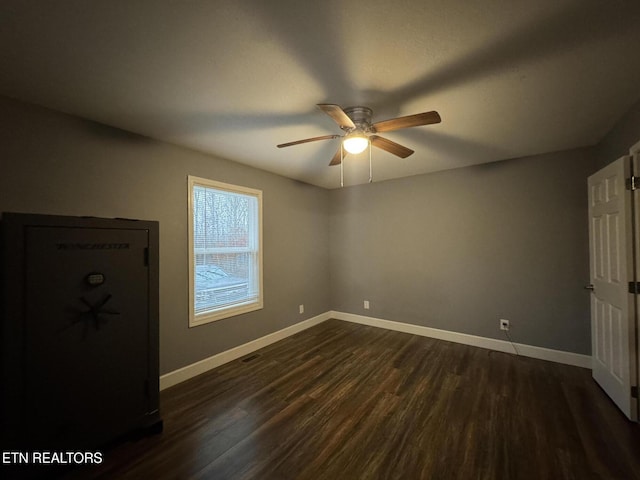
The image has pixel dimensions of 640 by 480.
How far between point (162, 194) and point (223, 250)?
890mm

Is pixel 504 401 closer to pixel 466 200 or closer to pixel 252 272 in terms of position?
pixel 466 200

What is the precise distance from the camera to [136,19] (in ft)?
3.73

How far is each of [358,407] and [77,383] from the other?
1.94 meters

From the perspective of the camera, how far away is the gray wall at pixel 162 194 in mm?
1784

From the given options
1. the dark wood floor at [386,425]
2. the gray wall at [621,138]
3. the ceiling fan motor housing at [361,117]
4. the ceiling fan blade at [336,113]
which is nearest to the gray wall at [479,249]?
the gray wall at [621,138]

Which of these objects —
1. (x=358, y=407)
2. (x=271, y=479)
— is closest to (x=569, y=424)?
(x=358, y=407)

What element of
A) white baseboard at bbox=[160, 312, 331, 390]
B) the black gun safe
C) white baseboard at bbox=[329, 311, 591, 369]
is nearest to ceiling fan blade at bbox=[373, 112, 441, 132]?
the black gun safe

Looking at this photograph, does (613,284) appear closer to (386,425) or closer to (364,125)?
(386,425)

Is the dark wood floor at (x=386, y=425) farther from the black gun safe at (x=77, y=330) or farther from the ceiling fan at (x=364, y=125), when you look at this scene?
the ceiling fan at (x=364, y=125)

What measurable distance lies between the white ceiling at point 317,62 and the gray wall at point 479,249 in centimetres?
88

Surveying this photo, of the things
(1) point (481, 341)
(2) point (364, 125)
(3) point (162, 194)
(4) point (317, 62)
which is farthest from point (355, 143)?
(1) point (481, 341)

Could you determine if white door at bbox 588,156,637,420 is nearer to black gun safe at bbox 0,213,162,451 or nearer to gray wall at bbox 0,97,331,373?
gray wall at bbox 0,97,331,373

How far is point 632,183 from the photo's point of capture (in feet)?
6.20

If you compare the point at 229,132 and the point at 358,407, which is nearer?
the point at 358,407
